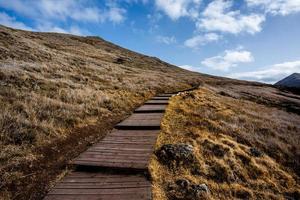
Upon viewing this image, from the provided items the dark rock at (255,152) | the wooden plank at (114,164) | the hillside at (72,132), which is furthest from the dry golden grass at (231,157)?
the wooden plank at (114,164)

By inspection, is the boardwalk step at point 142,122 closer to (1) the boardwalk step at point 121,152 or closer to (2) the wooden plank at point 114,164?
(1) the boardwalk step at point 121,152

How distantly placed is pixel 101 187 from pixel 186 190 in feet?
7.44

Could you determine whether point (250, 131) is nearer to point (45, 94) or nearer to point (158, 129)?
point (158, 129)

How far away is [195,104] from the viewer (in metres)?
17.9

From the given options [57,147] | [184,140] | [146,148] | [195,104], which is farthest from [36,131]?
[195,104]

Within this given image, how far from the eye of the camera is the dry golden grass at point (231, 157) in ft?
23.6

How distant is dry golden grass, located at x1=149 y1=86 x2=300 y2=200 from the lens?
A: 720 cm

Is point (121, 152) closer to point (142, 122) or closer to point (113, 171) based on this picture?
point (113, 171)

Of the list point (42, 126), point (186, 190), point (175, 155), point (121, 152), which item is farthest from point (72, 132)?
point (186, 190)

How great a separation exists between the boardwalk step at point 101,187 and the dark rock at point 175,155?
1564mm

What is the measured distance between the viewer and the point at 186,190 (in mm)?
6453

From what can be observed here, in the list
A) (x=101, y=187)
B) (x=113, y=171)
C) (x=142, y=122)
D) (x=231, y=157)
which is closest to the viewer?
(x=101, y=187)

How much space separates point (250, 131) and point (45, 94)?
12.1 metres

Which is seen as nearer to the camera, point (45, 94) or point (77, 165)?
point (77, 165)
